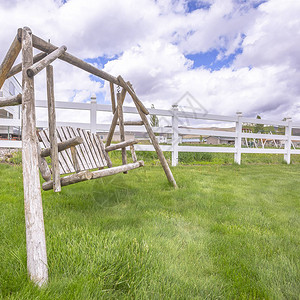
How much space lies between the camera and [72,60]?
2012 mm

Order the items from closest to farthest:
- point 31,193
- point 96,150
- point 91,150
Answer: point 31,193 < point 91,150 < point 96,150

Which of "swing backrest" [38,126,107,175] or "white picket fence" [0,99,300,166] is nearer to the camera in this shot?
"swing backrest" [38,126,107,175]

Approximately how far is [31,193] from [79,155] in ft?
4.99

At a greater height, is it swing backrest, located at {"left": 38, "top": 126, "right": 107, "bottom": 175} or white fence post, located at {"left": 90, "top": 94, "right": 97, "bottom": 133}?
white fence post, located at {"left": 90, "top": 94, "right": 97, "bottom": 133}

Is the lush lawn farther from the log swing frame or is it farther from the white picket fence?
the white picket fence

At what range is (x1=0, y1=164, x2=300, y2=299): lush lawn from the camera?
1.11 meters

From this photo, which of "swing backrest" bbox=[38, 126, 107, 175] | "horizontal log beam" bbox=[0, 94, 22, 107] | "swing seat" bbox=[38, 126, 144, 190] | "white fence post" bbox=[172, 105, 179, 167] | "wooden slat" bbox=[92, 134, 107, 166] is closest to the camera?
"horizontal log beam" bbox=[0, 94, 22, 107]

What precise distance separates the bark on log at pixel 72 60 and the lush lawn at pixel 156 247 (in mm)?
1411

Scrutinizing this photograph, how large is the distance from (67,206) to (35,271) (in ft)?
4.35

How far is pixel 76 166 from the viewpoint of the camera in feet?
6.95

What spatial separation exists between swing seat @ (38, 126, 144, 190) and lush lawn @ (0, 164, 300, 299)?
0.38 meters

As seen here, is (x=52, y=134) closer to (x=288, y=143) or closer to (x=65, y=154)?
(x=65, y=154)

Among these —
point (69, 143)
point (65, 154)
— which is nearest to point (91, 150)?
point (65, 154)

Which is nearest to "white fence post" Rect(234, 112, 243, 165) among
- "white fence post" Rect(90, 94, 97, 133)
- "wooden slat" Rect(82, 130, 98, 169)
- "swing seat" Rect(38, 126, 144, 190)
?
"white fence post" Rect(90, 94, 97, 133)
